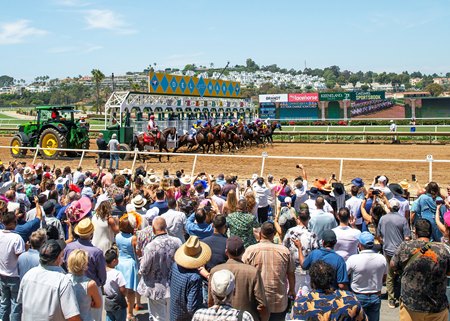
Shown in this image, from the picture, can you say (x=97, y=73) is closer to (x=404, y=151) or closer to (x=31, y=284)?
(x=404, y=151)

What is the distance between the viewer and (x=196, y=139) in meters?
24.1

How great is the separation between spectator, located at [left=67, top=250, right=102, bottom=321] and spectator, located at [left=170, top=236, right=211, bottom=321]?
2.47ft

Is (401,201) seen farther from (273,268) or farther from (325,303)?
(325,303)

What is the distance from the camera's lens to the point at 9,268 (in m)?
5.60

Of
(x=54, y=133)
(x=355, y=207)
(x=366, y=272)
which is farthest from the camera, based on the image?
(x=54, y=133)

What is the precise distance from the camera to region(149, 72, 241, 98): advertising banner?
1152 inches

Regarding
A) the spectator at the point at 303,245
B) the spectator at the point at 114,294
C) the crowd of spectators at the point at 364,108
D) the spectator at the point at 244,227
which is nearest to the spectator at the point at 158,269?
the spectator at the point at 114,294

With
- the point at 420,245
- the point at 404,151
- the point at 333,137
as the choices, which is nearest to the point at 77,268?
the point at 420,245

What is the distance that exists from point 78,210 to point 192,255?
9.12ft

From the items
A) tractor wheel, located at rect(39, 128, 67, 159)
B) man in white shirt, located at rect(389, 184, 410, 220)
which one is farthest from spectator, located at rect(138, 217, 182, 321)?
tractor wheel, located at rect(39, 128, 67, 159)

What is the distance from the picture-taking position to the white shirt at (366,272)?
5.21 meters

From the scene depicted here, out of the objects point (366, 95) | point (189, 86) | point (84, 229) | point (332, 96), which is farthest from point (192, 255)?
point (366, 95)

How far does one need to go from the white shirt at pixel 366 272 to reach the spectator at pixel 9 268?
11.4 feet

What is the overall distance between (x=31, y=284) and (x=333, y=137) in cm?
2953
